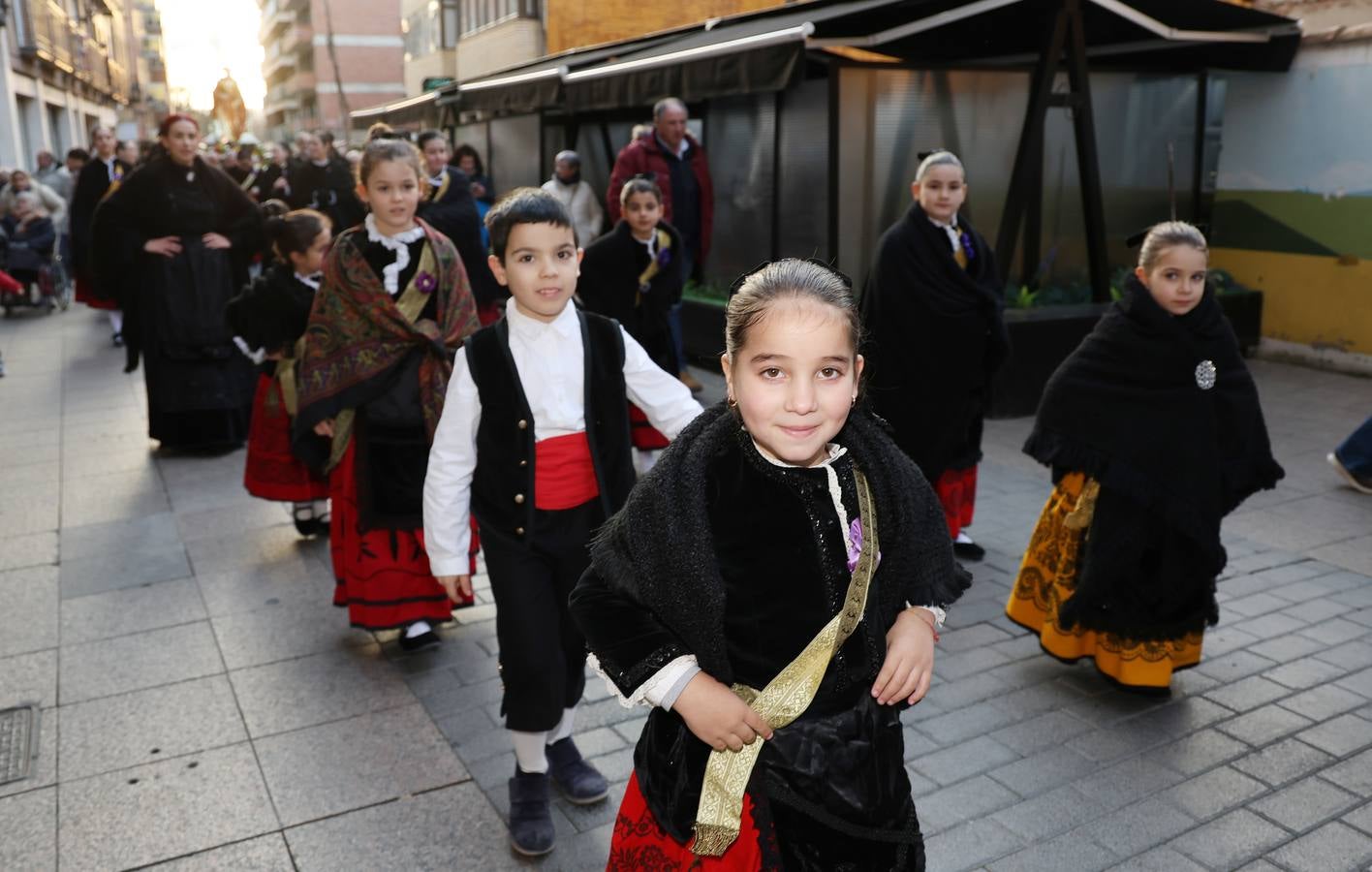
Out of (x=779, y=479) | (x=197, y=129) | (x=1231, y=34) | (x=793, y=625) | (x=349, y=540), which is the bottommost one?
(x=349, y=540)

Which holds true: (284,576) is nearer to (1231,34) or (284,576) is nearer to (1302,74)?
(1231,34)

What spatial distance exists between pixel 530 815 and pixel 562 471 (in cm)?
100

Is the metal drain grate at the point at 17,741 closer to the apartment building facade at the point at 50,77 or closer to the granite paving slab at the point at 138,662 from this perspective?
the granite paving slab at the point at 138,662

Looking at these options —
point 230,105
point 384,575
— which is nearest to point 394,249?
point 384,575

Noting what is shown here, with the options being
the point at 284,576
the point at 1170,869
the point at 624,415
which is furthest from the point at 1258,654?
the point at 284,576

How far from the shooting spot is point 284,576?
5609 mm

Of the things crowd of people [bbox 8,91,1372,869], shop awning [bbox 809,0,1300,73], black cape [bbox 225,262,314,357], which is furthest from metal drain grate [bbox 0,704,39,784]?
shop awning [bbox 809,0,1300,73]

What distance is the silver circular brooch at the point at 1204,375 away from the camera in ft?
13.2

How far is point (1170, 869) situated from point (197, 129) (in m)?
7.11

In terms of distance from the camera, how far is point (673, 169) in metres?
9.84

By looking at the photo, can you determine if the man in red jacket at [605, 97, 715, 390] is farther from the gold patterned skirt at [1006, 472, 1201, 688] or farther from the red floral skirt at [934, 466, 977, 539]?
the gold patterned skirt at [1006, 472, 1201, 688]

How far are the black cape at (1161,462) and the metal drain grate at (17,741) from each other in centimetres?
364

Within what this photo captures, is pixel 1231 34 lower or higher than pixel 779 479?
higher

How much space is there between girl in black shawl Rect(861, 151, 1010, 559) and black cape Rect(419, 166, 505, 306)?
3121 millimetres
